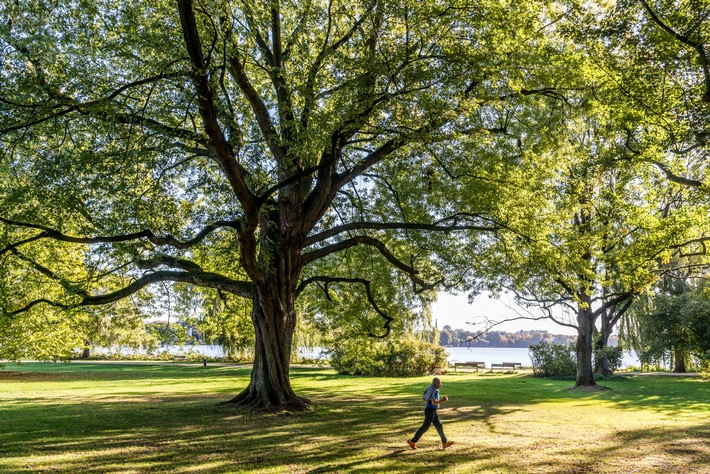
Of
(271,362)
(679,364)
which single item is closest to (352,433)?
(271,362)

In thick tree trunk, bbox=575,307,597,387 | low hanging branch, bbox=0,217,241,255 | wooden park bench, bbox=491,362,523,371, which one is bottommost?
wooden park bench, bbox=491,362,523,371

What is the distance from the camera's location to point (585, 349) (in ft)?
85.9

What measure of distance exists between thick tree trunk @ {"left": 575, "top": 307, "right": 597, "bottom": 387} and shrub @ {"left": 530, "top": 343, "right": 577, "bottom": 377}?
26.5 ft

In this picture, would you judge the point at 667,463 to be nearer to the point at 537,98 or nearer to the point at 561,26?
the point at 561,26

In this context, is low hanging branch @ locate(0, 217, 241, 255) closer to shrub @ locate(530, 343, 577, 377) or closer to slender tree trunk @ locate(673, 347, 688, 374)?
shrub @ locate(530, 343, 577, 377)

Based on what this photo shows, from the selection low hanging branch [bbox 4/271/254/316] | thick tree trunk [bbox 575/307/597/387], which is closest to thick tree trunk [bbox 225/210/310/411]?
low hanging branch [bbox 4/271/254/316]

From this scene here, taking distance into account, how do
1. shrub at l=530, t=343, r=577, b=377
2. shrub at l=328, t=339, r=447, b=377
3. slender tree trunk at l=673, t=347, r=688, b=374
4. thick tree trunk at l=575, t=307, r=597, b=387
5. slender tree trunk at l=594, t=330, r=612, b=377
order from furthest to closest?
slender tree trunk at l=673, t=347, r=688, b=374 < shrub at l=328, t=339, r=447, b=377 < shrub at l=530, t=343, r=577, b=377 < slender tree trunk at l=594, t=330, r=612, b=377 < thick tree trunk at l=575, t=307, r=597, b=387

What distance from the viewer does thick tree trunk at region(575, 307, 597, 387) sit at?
25.8 m

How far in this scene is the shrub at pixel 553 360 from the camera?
34.1 m

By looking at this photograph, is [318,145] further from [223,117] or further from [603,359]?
[603,359]

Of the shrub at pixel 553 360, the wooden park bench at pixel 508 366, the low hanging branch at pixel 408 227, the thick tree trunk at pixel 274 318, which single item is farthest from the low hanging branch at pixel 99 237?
the wooden park bench at pixel 508 366

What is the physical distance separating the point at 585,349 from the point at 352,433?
1775cm

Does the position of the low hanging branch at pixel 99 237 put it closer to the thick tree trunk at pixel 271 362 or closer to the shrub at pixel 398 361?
the thick tree trunk at pixel 271 362

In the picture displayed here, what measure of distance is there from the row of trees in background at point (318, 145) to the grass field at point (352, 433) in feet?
9.60
